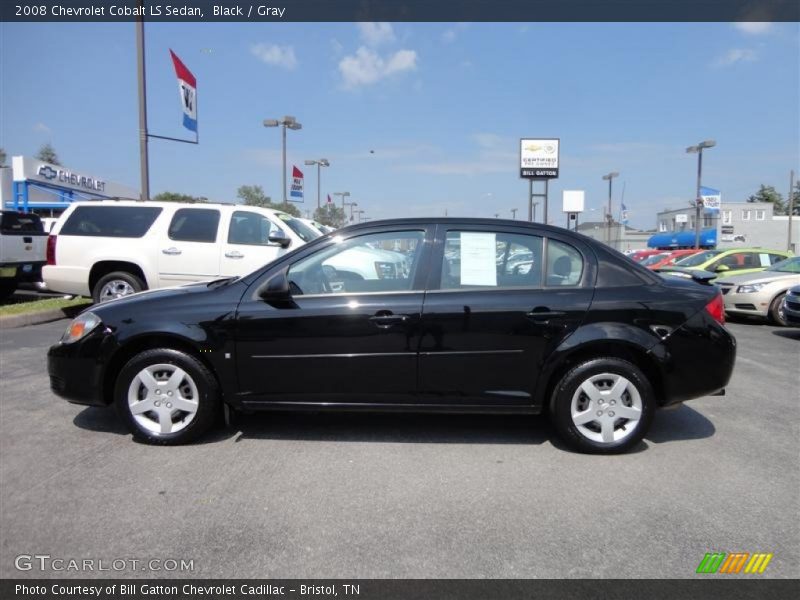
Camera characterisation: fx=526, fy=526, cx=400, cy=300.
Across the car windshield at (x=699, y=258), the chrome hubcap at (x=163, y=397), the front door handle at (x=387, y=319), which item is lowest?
the chrome hubcap at (x=163, y=397)

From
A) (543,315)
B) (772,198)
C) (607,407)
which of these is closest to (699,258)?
(607,407)

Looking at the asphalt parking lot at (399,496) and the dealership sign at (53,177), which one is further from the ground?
the dealership sign at (53,177)

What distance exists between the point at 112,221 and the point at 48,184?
64.8 feet

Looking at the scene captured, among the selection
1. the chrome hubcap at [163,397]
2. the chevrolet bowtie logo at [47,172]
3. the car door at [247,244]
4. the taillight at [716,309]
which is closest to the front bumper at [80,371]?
the chrome hubcap at [163,397]

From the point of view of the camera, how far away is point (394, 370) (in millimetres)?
3725

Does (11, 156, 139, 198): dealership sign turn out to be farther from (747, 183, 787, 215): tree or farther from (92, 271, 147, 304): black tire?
(747, 183, 787, 215): tree

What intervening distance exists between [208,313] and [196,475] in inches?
43.7

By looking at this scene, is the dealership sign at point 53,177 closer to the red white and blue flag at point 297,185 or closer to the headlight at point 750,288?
the red white and blue flag at point 297,185

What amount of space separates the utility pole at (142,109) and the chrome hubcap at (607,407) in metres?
10.6

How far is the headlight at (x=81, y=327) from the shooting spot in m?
3.88

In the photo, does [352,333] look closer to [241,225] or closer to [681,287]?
[681,287]

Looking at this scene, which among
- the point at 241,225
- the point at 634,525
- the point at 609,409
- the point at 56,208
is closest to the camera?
the point at 634,525

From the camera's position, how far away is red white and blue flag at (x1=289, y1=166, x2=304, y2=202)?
24.3 meters
